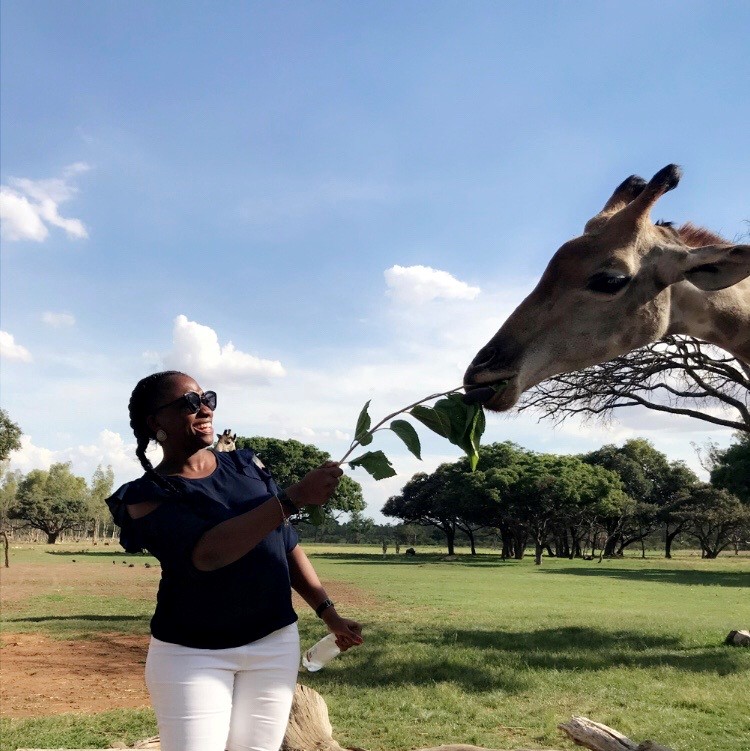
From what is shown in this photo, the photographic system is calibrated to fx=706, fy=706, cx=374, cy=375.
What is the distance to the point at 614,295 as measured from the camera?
3602mm

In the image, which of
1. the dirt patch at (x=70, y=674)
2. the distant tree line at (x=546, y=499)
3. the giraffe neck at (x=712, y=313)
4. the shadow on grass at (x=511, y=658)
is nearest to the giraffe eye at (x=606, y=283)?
the giraffe neck at (x=712, y=313)

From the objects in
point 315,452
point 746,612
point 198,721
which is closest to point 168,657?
point 198,721

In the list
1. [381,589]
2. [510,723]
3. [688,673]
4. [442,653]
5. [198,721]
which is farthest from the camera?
[381,589]

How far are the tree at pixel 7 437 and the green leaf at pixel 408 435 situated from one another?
145ft

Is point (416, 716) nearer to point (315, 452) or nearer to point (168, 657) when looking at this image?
point (168, 657)

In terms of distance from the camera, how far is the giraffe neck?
3805 millimetres

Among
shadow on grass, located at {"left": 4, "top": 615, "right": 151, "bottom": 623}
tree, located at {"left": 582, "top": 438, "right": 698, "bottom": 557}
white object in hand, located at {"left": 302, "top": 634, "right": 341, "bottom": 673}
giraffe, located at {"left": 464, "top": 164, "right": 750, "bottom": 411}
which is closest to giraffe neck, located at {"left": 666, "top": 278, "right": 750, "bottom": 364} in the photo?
giraffe, located at {"left": 464, "top": 164, "right": 750, "bottom": 411}

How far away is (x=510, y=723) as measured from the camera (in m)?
7.38

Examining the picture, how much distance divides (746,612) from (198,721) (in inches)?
737

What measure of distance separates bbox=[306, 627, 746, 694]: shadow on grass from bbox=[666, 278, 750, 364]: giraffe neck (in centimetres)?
631

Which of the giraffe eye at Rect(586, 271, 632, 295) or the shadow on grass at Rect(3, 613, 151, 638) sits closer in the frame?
the giraffe eye at Rect(586, 271, 632, 295)

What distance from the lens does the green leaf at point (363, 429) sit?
2.80 m

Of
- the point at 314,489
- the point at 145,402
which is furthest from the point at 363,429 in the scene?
the point at 145,402

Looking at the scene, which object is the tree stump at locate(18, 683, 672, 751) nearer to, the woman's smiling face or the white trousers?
the white trousers
